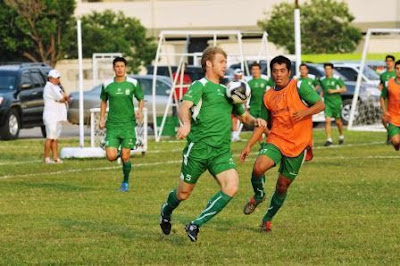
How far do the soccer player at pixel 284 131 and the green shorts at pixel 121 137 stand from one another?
5.54 meters

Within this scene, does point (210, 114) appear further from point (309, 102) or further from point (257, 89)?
point (257, 89)

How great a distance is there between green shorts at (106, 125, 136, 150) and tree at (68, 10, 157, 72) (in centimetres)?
4626

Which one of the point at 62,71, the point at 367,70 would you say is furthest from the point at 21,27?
the point at 367,70

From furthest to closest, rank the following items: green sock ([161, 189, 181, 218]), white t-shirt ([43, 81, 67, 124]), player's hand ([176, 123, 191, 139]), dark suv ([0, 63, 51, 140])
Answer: dark suv ([0, 63, 51, 140]) < white t-shirt ([43, 81, 67, 124]) < green sock ([161, 189, 181, 218]) < player's hand ([176, 123, 191, 139])

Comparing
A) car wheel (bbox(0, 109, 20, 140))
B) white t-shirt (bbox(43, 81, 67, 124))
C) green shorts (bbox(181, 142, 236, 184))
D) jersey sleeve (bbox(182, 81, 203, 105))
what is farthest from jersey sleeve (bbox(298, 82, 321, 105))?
car wheel (bbox(0, 109, 20, 140))

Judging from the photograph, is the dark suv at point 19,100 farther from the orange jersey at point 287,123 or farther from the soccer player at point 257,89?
the orange jersey at point 287,123

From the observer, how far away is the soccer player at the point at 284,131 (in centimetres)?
1334

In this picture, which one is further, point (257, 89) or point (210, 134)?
point (257, 89)


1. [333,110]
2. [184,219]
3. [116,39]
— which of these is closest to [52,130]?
[333,110]

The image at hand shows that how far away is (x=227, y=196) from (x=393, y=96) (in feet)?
26.8

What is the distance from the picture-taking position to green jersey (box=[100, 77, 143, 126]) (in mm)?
19047

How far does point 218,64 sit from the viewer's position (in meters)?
12.2

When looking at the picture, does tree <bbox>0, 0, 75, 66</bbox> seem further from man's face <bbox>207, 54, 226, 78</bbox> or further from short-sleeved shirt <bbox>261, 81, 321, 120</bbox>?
man's face <bbox>207, 54, 226, 78</bbox>

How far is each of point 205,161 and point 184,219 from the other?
245cm
